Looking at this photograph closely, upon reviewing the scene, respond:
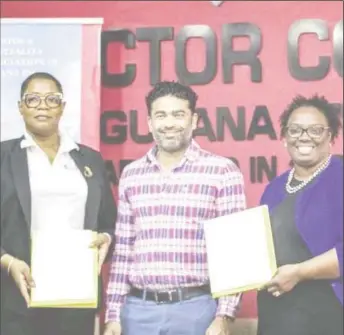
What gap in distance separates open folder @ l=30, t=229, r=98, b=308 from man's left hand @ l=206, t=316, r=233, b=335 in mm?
416

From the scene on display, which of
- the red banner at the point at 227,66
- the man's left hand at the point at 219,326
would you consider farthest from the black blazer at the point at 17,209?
the red banner at the point at 227,66

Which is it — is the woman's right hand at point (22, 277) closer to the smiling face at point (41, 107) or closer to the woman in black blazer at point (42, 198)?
the woman in black blazer at point (42, 198)

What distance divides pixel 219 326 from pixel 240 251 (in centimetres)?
25

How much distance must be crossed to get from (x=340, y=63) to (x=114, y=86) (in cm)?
107

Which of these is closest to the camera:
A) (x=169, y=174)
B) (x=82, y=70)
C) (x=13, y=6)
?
(x=169, y=174)

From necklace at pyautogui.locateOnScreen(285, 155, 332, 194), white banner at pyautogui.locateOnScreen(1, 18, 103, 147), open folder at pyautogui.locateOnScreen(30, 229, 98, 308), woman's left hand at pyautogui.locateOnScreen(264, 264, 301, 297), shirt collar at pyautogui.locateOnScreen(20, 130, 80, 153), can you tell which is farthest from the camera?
white banner at pyautogui.locateOnScreen(1, 18, 103, 147)

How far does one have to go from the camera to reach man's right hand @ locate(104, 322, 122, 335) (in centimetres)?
235

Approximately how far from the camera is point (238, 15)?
3.31 meters

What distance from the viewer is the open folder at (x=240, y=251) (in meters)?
2.17

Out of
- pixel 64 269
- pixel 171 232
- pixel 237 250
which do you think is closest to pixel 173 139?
pixel 171 232

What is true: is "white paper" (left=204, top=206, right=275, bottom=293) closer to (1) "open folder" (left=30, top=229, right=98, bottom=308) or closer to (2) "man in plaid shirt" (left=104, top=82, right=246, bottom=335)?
(2) "man in plaid shirt" (left=104, top=82, right=246, bottom=335)

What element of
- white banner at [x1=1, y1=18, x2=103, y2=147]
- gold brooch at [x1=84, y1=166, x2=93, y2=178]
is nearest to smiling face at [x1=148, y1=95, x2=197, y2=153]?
gold brooch at [x1=84, y1=166, x2=93, y2=178]

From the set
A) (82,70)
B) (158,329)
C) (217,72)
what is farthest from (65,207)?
(217,72)

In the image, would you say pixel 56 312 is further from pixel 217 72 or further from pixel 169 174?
pixel 217 72
